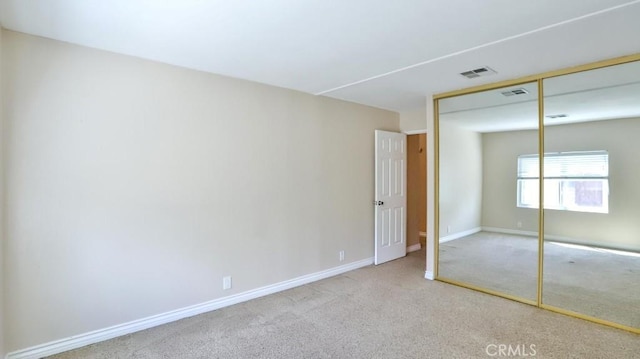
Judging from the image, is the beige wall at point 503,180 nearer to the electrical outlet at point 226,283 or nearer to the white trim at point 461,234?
the white trim at point 461,234

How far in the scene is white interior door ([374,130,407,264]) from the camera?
4629mm

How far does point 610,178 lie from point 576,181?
29 centimetres

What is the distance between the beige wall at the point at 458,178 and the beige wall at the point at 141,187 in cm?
158

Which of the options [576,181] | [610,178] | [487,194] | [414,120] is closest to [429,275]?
[487,194]

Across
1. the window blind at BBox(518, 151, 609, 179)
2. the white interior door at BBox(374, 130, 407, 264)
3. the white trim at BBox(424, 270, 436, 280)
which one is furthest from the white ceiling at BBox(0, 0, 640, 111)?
the white trim at BBox(424, 270, 436, 280)

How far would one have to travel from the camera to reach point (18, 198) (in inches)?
87.9

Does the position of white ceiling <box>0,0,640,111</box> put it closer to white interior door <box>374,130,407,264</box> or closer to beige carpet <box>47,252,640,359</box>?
white interior door <box>374,130,407,264</box>

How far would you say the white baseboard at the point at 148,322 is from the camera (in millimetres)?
2309

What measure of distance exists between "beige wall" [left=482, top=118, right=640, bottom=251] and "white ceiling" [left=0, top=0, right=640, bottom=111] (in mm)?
773

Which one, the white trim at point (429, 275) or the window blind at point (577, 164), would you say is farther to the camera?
the white trim at point (429, 275)

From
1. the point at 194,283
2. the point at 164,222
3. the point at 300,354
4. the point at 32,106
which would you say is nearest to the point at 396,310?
the point at 300,354

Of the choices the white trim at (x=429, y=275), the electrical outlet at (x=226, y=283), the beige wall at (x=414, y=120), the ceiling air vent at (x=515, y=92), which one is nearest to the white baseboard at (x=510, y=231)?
the white trim at (x=429, y=275)

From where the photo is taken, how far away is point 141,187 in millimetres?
2723

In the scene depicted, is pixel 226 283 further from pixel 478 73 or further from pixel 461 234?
pixel 478 73
